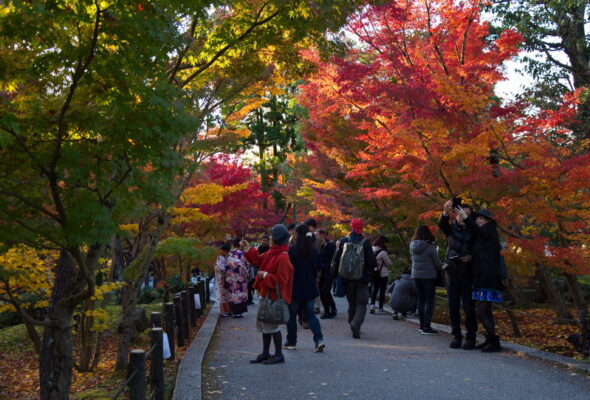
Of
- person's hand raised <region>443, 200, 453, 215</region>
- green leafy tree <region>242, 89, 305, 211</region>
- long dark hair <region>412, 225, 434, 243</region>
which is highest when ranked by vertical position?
green leafy tree <region>242, 89, 305, 211</region>

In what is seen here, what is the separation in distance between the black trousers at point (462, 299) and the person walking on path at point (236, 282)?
229 inches

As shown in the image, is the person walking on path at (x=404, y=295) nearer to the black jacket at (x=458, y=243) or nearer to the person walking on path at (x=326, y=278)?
the person walking on path at (x=326, y=278)

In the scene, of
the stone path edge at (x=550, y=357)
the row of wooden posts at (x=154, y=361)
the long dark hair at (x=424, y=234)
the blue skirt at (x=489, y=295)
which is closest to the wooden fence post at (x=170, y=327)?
the row of wooden posts at (x=154, y=361)

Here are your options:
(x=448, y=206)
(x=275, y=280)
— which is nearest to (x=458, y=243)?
(x=448, y=206)

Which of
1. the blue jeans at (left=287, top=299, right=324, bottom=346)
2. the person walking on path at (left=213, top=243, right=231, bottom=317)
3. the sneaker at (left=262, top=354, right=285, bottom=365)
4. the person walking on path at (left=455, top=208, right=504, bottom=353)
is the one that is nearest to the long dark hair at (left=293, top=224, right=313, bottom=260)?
the blue jeans at (left=287, top=299, right=324, bottom=346)

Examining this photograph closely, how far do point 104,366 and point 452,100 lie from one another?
7333 mm

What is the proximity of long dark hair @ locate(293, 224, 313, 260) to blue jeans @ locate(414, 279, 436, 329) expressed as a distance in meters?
2.44

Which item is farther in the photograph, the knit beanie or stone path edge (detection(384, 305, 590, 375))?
the knit beanie

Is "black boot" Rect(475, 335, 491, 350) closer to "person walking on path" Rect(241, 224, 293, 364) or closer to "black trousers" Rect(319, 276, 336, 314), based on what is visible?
"person walking on path" Rect(241, 224, 293, 364)

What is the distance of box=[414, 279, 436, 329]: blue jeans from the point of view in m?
9.48

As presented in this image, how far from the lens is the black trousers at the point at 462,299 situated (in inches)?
303

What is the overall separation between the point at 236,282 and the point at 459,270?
606 cm

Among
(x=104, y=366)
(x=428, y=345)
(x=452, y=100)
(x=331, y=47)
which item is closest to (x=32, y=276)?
(x=104, y=366)

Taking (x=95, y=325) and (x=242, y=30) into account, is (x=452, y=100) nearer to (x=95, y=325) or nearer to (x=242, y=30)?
(x=242, y=30)
